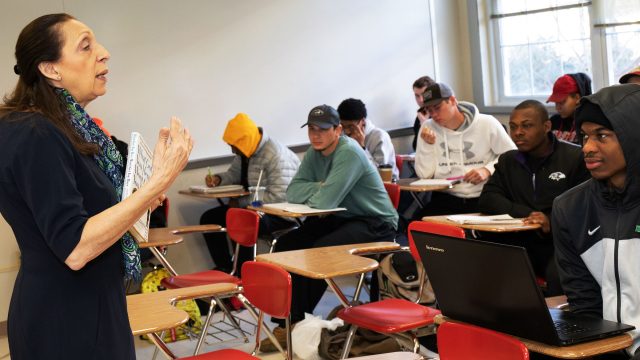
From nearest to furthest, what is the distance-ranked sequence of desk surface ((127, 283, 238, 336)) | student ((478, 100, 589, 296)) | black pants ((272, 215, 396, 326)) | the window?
desk surface ((127, 283, 238, 336)), student ((478, 100, 589, 296)), black pants ((272, 215, 396, 326)), the window

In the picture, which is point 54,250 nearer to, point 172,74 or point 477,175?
point 477,175

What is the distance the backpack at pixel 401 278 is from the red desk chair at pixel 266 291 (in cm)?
97

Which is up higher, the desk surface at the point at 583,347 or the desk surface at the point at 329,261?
the desk surface at the point at 583,347

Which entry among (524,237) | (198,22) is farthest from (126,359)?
(198,22)

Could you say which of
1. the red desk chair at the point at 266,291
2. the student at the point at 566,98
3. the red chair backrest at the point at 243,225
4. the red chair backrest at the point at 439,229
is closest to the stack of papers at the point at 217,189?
the red chair backrest at the point at 243,225

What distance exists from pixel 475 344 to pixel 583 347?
1.03 feet

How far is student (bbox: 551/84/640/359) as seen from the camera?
239 centimetres

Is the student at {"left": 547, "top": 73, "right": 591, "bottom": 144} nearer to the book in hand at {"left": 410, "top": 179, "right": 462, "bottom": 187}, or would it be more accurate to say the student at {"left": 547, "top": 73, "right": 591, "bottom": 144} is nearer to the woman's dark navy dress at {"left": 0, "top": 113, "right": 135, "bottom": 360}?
the book in hand at {"left": 410, "top": 179, "right": 462, "bottom": 187}

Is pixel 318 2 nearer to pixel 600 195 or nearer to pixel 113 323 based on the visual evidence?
pixel 600 195

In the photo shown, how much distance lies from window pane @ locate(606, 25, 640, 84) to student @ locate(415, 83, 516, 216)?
2.09 meters

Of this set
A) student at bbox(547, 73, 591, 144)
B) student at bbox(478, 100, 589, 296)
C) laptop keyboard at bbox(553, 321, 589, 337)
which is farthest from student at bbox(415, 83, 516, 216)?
laptop keyboard at bbox(553, 321, 589, 337)

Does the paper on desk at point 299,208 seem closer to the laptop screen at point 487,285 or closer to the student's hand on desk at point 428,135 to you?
the student's hand on desk at point 428,135

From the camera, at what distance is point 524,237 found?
4.26 m

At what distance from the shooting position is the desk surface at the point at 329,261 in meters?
3.45
